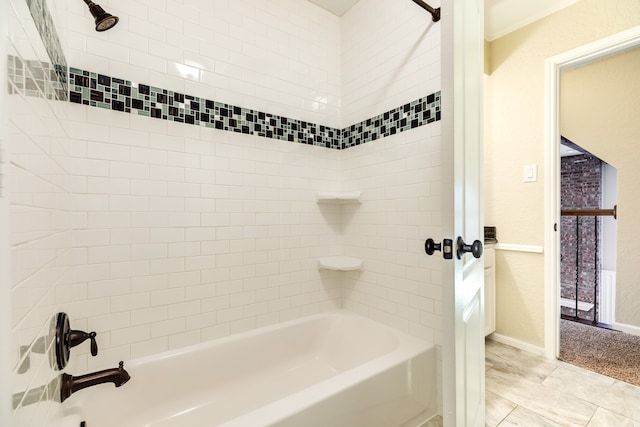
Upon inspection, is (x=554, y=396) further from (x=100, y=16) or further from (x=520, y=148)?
(x=100, y=16)

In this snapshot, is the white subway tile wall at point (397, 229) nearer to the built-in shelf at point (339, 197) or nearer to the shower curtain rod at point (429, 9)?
the built-in shelf at point (339, 197)

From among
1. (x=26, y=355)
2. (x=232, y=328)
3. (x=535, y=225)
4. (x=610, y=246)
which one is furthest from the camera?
(x=610, y=246)

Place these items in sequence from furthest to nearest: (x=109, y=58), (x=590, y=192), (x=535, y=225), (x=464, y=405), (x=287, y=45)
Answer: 1. (x=590, y=192)
2. (x=535, y=225)
3. (x=287, y=45)
4. (x=109, y=58)
5. (x=464, y=405)

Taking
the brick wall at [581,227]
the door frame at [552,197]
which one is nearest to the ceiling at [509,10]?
the door frame at [552,197]

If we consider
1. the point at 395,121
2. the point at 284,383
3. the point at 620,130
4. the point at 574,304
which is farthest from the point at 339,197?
the point at 574,304

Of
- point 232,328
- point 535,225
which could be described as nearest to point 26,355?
point 232,328

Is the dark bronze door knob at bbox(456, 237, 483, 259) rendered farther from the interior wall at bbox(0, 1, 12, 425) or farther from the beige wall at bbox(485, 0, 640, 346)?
the beige wall at bbox(485, 0, 640, 346)

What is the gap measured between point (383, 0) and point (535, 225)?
2031 millimetres

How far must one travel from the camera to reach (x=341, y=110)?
2.38 m

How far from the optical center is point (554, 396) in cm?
174

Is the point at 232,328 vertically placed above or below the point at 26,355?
below

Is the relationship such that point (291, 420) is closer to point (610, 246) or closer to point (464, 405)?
point (464, 405)

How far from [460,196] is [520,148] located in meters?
1.81

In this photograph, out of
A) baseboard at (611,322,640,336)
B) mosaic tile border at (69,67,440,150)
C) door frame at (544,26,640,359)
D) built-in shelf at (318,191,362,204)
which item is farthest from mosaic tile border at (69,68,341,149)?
baseboard at (611,322,640,336)
